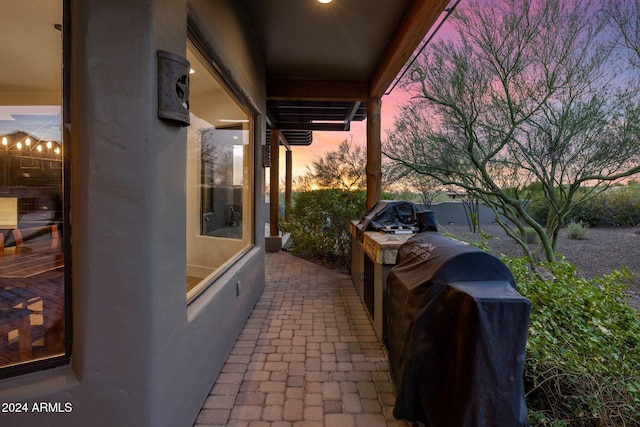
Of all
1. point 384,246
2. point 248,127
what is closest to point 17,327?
point 384,246

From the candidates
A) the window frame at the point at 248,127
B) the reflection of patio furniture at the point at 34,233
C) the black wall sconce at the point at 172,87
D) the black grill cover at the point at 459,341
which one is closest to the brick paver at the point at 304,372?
the black grill cover at the point at 459,341

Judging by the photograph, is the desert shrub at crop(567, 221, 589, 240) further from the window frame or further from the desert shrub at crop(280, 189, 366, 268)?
the window frame

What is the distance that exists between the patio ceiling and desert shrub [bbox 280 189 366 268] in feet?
6.13

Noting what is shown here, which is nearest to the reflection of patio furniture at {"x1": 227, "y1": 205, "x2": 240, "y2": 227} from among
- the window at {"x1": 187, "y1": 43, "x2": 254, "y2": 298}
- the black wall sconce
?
the window at {"x1": 187, "y1": 43, "x2": 254, "y2": 298}

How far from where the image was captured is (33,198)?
172 centimetres

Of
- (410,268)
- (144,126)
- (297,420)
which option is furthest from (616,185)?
(144,126)

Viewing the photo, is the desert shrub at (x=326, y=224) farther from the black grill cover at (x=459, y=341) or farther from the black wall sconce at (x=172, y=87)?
the black wall sconce at (x=172, y=87)

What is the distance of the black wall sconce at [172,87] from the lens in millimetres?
1469

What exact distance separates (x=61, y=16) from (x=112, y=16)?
0.88ft

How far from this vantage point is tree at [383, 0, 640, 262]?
5938 mm

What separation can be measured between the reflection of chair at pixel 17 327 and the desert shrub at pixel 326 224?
15.9 ft

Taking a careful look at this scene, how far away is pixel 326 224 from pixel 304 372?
13.2 feet

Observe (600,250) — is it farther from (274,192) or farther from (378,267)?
(378,267)

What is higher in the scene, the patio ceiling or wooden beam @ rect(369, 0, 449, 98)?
the patio ceiling
